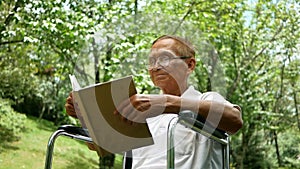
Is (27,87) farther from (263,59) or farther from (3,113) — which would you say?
(263,59)

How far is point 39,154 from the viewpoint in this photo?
20.3ft

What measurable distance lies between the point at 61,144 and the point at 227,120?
5898 mm

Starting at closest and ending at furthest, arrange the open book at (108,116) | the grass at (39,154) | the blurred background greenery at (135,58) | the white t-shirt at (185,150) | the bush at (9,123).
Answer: the open book at (108,116) → the white t-shirt at (185,150) → the blurred background greenery at (135,58) → the grass at (39,154) → the bush at (9,123)

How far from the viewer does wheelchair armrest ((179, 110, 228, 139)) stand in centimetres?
90

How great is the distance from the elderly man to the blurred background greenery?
0.34 feet

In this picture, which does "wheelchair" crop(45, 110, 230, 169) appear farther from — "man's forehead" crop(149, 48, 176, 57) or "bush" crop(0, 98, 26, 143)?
"bush" crop(0, 98, 26, 143)

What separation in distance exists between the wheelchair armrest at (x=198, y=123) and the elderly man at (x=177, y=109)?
12mm

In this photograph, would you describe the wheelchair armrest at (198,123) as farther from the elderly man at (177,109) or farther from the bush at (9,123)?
the bush at (9,123)

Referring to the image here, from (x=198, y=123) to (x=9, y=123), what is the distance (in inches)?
227

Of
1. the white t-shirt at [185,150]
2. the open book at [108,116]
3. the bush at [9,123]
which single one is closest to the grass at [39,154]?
the bush at [9,123]

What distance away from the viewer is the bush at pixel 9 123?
5934 mm

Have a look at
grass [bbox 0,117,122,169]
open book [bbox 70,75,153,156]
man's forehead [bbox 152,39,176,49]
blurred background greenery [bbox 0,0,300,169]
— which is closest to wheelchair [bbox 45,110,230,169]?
open book [bbox 70,75,153,156]

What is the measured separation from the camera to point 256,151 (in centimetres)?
856

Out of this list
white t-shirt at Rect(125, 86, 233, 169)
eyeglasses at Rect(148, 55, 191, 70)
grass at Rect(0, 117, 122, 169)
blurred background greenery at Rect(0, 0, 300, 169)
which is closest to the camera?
white t-shirt at Rect(125, 86, 233, 169)
